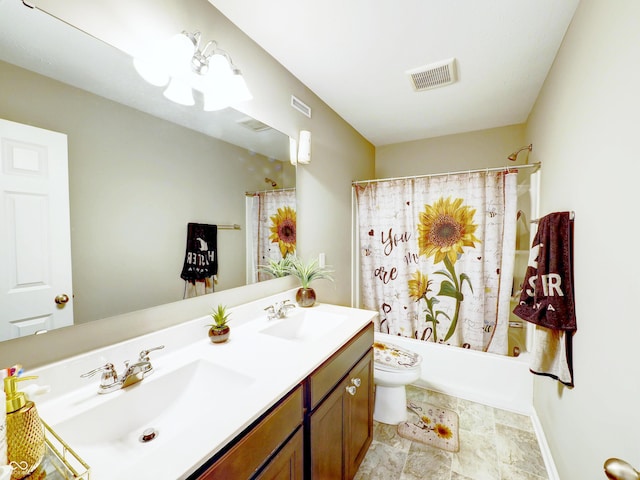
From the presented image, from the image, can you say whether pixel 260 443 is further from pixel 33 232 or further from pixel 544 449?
pixel 544 449

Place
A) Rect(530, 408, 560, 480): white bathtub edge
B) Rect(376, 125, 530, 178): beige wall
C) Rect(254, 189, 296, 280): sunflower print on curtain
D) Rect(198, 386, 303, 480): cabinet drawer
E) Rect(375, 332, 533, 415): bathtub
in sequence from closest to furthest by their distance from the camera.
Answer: Rect(198, 386, 303, 480): cabinet drawer
Rect(530, 408, 560, 480): white bathtub edge
Rect(254, 189, 296, 280): sunflower print on curtain
Rect(375, 332, 533, 415): bathtub
Rect(376, 125, 530, 178): beige wall

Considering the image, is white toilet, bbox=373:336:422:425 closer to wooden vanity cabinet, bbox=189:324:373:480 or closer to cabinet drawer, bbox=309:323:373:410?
wooden vanity cabinet, bbox=189:324:373:480

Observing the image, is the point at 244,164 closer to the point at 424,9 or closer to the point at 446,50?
the point at 424,9

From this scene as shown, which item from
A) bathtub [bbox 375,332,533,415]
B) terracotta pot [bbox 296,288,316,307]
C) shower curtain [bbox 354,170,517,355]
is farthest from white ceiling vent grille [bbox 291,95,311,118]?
bathtub [bbox 375,332,533,415]

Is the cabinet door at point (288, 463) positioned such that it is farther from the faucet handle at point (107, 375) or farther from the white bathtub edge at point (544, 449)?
the white bathtub edge at point (544, 449)

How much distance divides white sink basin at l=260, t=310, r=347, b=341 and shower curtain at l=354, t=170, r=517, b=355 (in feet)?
3.72

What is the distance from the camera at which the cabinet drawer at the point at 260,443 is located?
0.63m

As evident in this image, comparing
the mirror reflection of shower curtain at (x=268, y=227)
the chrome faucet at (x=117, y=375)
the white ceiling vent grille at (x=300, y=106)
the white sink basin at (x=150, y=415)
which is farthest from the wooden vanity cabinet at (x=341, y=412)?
the white ceiling vent grille at (x=300, y=106)

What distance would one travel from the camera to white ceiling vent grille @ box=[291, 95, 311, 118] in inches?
70.9

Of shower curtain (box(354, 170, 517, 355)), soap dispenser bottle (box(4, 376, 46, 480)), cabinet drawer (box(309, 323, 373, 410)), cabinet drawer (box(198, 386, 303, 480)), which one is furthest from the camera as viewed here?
shower curtain (box(354, 170, 517, 355))

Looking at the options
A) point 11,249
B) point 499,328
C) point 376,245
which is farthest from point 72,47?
point 499,328

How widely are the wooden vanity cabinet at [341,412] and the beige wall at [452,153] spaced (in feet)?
6.85

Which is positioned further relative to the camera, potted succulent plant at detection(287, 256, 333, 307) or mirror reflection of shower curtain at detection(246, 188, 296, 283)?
potted succulent plant at detection(287, 256, 333, 307)

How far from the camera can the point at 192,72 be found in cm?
118
